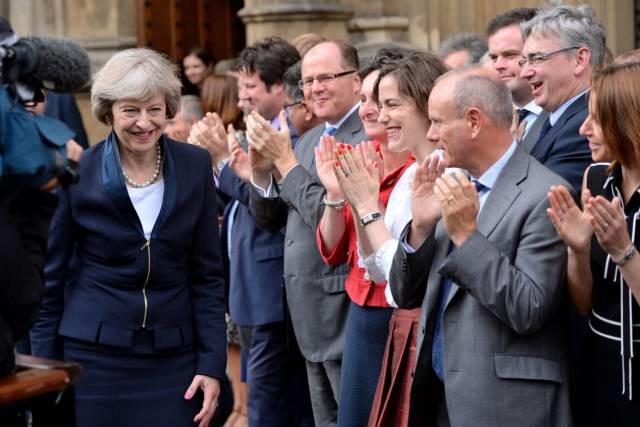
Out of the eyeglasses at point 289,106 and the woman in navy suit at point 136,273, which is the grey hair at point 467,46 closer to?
the eyeglasses at point 289,106

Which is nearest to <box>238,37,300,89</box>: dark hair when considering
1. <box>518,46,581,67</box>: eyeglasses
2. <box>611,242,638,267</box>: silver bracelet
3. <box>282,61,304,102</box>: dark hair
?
<box>282,61,304,102</box>: dark hair

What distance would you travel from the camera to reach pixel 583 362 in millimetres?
4934

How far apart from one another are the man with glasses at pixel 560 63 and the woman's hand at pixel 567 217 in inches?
46.6

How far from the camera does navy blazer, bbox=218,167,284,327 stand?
7.22m

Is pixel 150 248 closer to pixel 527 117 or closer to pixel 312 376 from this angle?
pixel 312 376

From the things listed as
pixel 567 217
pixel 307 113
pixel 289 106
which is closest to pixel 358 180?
pixel 567 217

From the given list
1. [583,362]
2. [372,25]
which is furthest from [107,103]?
[372,25]

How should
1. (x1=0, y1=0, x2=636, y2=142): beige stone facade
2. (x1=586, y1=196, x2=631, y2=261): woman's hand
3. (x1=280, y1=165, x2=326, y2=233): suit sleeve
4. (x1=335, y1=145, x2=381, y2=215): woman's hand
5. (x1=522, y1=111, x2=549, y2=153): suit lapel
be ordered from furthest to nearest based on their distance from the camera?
(x1=0, y1=0, x2=636, y2=142): beige stone facade
(x1=280, y1=165, x2=326, y2=233): suit sleeve
(x1=522, y1=111, x2=549, y2=153): suit lapel
(x1=335, y1=145, x2=381, y2=215): woman's hand
(x1=586, y1=196, x2=631, y2=261): woman's hand

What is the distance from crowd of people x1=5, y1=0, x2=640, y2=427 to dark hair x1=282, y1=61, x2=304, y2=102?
1.24 feet

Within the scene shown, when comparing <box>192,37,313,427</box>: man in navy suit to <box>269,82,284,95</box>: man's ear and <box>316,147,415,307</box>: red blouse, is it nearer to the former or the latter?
<box>269,82,284,95</box>: man's ear

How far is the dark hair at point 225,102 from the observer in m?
8.55

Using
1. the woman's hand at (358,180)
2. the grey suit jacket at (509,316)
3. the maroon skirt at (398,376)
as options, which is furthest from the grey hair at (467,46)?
the grey suit jacket at (509,316)

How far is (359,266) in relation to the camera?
5941 millimetres

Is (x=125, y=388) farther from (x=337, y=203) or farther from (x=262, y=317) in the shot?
(x=262, y=317)
